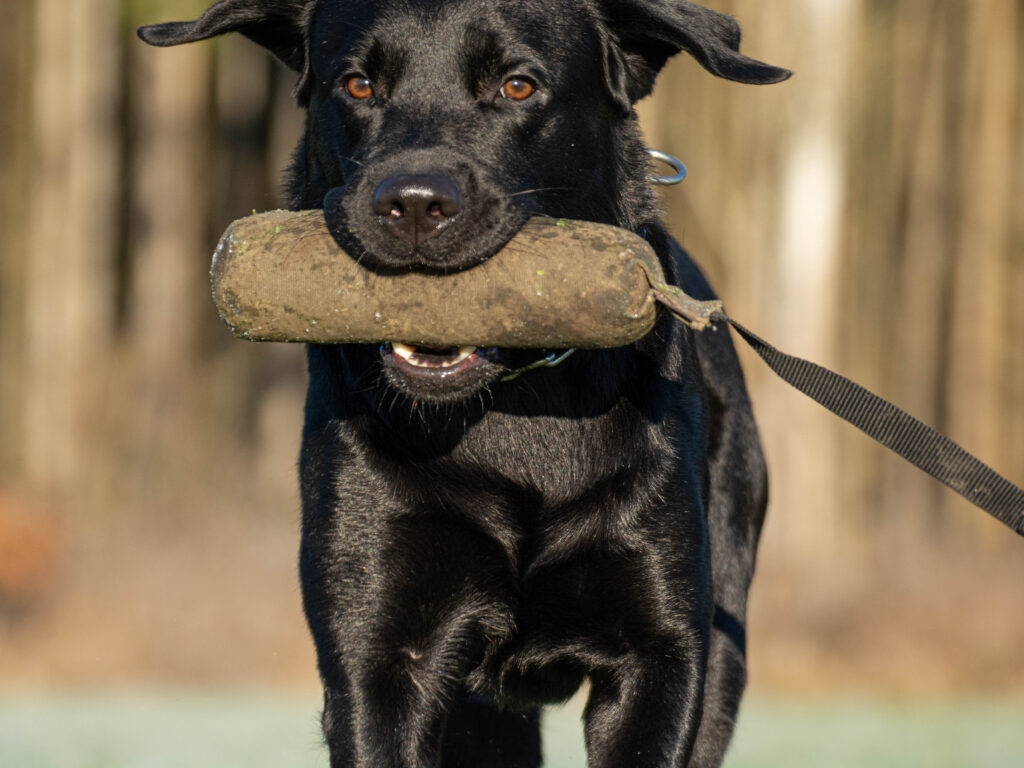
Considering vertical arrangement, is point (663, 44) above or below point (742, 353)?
above

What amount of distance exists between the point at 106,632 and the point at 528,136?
26.1ft

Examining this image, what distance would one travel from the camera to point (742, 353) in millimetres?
12570

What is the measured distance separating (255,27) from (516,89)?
94cm

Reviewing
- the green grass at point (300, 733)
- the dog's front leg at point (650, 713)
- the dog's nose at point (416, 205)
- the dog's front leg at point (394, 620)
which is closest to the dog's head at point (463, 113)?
the dog's nose at point (416, 205)

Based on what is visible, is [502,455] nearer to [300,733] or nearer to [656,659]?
[656,659]

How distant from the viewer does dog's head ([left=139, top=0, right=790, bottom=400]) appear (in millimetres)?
3131

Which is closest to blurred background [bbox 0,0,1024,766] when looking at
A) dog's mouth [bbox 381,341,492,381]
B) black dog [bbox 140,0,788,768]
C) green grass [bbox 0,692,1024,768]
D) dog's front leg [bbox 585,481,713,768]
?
green grass [bbox 0,692,1024,768]

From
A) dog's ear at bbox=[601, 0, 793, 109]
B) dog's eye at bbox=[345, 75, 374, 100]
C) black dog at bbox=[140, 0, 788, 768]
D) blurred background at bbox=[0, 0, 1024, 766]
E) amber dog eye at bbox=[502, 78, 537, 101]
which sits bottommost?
blurred background at bbox=[0, 0, 1024, 766]

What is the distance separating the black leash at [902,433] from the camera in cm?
309

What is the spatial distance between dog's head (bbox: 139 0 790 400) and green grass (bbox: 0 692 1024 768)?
2758 millimetres

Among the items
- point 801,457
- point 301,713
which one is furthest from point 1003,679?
point 301,713

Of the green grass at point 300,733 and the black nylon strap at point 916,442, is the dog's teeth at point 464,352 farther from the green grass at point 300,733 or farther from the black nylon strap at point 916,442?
the green grass at point 300,733

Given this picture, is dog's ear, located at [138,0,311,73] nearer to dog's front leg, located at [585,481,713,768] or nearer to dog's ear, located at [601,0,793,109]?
dog's ear, located at [601,0,793,109]

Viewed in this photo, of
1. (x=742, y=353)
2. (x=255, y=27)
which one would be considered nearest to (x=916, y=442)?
(x=255, y=27)
